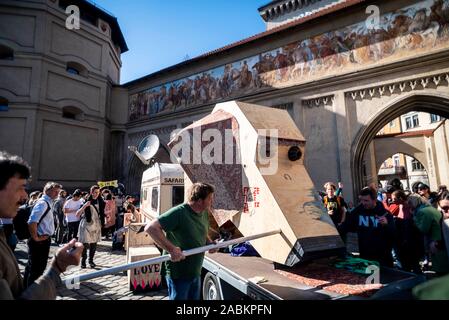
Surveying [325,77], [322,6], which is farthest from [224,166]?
[322,6]

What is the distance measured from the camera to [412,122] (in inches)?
1176

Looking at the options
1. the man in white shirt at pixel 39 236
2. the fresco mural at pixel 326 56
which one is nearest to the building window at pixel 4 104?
the fresco mural at pixel 326 56

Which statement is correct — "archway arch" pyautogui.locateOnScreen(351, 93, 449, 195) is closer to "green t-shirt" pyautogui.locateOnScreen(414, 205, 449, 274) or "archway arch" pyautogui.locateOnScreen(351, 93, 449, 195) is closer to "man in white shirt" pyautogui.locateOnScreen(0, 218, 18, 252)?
"green t-shirt" pyautogui.locateOnScreen(414, 205, 449, 274)

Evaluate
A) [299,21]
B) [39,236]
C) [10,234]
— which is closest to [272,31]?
[299,21]

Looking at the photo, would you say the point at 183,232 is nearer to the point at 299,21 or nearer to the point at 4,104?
the point at 299,21

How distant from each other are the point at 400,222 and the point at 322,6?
1980 cm

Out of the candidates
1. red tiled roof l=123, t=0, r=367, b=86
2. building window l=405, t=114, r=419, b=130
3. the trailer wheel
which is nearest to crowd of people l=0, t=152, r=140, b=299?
the trailer wheel

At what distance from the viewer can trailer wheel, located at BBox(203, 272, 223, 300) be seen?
354 cm

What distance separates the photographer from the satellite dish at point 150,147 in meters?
11.2

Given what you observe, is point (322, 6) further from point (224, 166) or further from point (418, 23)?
point (224, 166)

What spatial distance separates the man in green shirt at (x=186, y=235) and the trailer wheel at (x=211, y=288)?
0.77m

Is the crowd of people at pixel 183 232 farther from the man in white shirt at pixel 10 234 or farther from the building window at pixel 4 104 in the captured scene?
the building window at pixel 4 104

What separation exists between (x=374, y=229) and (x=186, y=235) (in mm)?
2657
